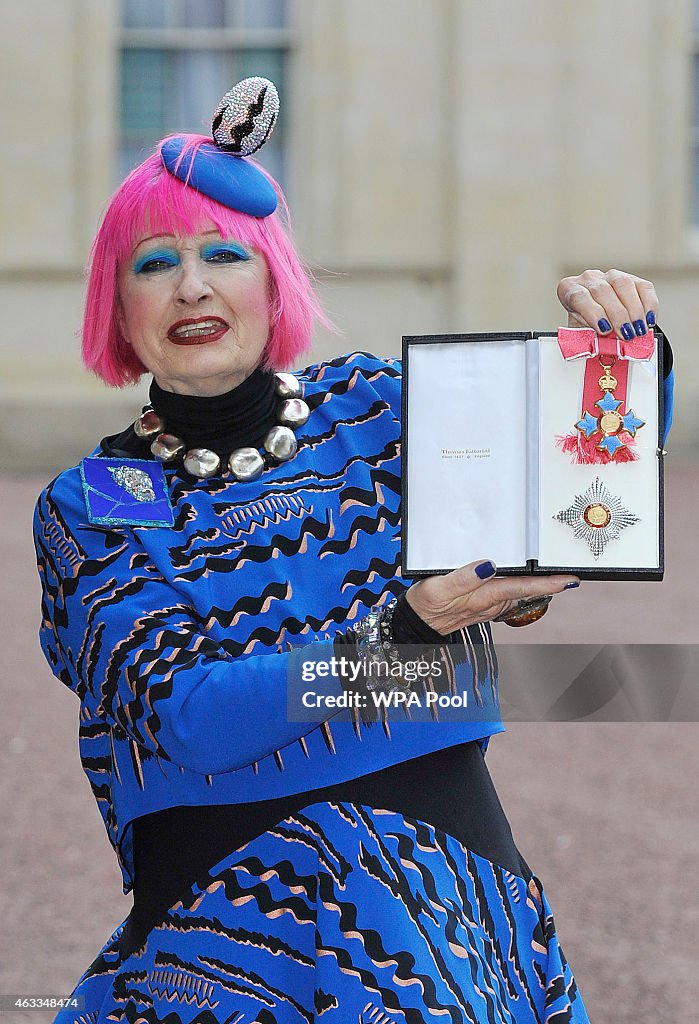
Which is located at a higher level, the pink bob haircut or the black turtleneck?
the pink bob haircut

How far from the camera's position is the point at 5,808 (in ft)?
18.4

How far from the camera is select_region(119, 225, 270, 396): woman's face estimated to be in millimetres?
2074

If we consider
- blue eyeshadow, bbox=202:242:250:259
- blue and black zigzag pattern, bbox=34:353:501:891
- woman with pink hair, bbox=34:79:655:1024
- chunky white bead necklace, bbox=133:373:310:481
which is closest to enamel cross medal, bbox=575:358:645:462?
woman with pink hair, bbox=34:79:655:1024

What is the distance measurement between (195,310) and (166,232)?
0.41 feet

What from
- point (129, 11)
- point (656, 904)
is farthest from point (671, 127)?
point (656, 904)

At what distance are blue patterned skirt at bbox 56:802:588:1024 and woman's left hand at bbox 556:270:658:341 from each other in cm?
67

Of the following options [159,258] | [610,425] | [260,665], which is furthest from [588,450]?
[159,258]

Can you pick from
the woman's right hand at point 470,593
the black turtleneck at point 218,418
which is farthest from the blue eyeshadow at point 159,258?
the woman's right hand at point 470,593

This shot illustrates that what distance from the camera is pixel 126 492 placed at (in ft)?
6.63

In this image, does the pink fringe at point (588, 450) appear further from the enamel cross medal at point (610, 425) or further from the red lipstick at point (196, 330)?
the red lipstick at point (196, 330)

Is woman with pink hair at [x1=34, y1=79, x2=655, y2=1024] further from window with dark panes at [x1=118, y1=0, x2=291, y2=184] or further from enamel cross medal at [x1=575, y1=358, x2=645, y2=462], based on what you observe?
window with dark panes at [x1=118, y1=0, x2=291, y2=184]

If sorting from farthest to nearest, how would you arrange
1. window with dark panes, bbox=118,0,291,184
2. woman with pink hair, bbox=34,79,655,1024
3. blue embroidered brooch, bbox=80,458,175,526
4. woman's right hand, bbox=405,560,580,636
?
window with dark panes, bbox=118,0,291,184
blue embroidered brooch, bbox=80,458,175,526
woman with pink hair, bbox=34,79,655,1024
woman's right hand, bbox=405,560,580,636

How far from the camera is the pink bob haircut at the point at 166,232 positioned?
2090 mm

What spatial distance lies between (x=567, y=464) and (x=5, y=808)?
168 inches
